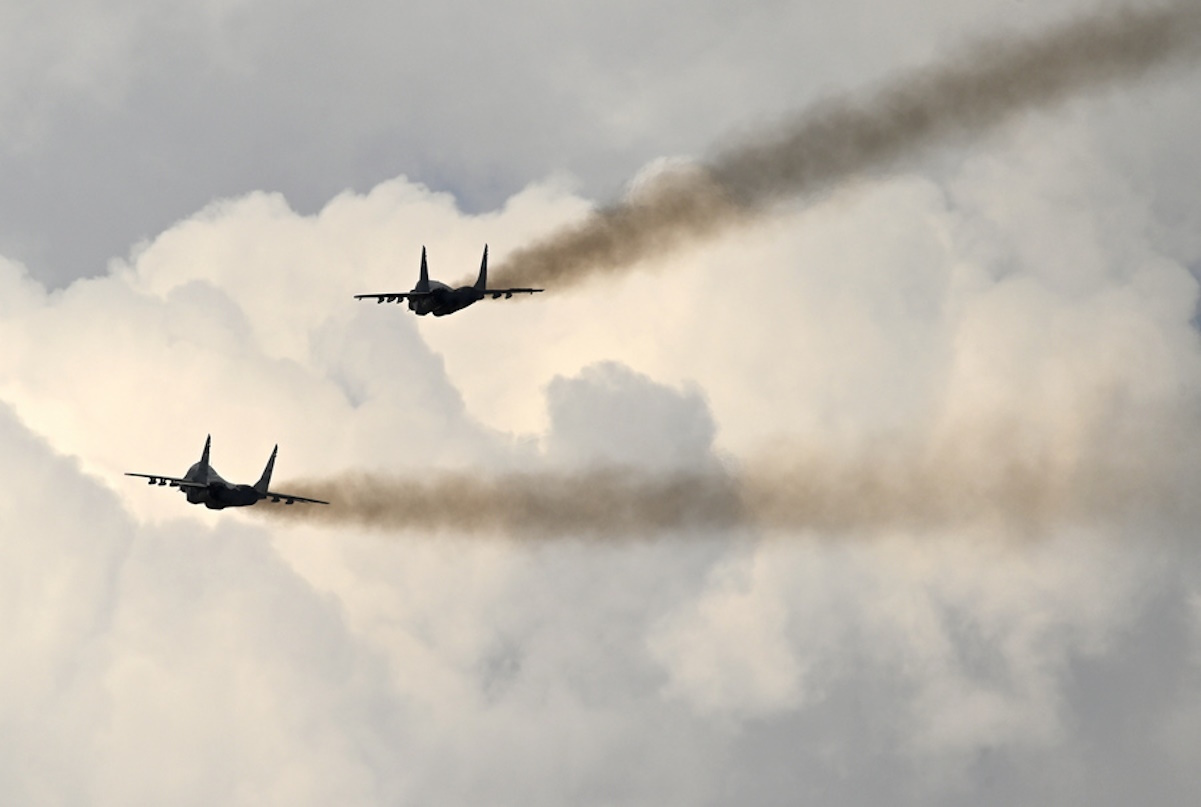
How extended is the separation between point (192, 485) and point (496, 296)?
2218 cm

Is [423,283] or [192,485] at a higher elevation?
[423,283]

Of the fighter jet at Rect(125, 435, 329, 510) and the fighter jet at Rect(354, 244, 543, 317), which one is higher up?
the fighter jet at Rect(354, 244, 543, 317)

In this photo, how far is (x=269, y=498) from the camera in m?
147

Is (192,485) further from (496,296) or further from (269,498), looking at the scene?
(496,296)

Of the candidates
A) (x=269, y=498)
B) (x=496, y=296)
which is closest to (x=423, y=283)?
(x=496, y=296)

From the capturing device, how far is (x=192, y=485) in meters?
145

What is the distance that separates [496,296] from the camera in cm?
14288

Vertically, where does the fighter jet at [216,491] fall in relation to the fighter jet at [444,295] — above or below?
below

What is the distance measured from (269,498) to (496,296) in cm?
1929

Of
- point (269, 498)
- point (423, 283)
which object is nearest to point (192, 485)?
point (269, 498)

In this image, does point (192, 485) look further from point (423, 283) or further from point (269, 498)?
point (423, 283)

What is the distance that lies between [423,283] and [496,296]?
5.68 m

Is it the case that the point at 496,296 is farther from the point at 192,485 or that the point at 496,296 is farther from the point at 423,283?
the point at 192,485
